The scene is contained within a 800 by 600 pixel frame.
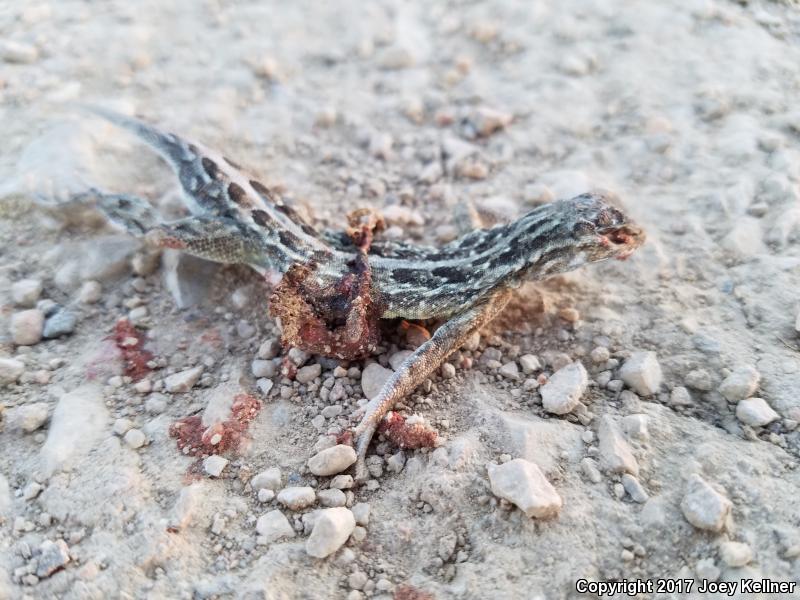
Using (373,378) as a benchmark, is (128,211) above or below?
above

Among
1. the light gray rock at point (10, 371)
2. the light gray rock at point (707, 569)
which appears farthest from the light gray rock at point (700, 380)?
the light gray rock at point (10, 371)

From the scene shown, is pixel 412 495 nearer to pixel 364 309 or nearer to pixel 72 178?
pixel 364 309

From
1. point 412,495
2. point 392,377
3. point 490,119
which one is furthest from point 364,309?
point 490,119

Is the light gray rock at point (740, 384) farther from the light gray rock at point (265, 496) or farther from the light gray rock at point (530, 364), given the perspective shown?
the light gray rock at point (265, 496)

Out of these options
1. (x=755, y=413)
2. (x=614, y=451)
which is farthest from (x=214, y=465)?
(x=755, y=413)

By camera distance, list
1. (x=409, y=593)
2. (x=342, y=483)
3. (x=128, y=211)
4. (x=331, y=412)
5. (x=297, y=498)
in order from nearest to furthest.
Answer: (x=409, y=593), (x=297, y=498), (x=342, y=483), (x=331, y=412), (x=128, y=211)

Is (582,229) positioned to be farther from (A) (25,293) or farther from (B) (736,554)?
(A) (25,293)
